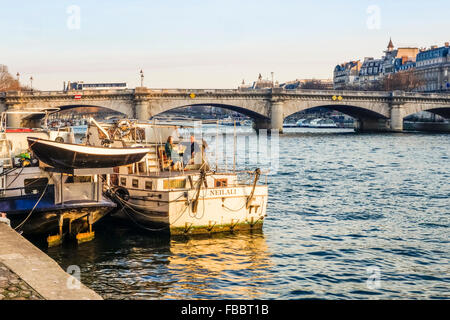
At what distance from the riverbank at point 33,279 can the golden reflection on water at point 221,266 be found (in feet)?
12.5

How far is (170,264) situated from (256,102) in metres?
78.9

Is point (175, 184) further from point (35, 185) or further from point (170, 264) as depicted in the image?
point (35, 185)

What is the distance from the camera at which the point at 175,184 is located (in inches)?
903

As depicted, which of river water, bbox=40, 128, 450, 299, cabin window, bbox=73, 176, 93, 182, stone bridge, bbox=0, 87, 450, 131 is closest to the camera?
→ river water, bbox=40, 128, 450, 299

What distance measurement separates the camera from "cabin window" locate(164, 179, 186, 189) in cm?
2270

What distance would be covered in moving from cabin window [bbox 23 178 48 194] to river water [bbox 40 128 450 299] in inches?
109

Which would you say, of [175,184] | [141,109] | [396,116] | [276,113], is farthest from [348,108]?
[175,184]

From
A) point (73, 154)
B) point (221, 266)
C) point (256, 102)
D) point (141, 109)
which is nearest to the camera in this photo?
point (221, 266)

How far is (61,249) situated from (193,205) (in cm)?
485

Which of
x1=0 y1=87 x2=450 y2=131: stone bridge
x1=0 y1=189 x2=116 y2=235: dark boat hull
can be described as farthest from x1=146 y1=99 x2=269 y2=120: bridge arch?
x1=0 y1=189 x2=116 y2=235: dark boat hull

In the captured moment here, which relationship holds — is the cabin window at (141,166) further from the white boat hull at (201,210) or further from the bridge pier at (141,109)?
the bridge pier at (141,109)
